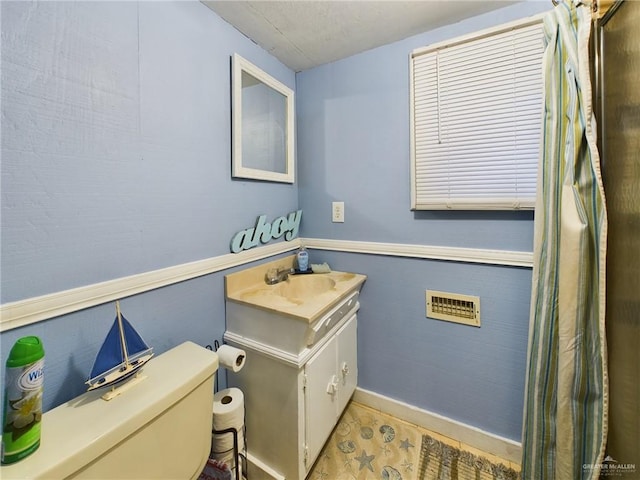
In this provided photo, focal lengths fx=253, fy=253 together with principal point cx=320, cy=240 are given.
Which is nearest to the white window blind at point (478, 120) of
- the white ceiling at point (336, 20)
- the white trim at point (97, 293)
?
the white ceiling at point (336, 20)

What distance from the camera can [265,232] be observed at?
143 cm

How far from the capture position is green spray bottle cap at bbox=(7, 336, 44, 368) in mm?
535

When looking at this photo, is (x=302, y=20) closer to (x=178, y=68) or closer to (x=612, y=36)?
(x=178, y=68)

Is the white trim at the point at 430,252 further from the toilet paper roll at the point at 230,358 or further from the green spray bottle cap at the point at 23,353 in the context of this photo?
the green spray bottle cap at the point at 23,353

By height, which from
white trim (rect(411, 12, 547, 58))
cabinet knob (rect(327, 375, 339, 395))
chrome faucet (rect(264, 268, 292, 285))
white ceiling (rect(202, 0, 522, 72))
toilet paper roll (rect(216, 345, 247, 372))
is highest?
white ceiling (rect(202, 0, 522, 72))

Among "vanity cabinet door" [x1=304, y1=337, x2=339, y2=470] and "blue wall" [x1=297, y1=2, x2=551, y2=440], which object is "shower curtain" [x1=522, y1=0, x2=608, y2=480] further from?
"vanity cabinet door" [x1=304, y1=337, x2=339, y2=470]

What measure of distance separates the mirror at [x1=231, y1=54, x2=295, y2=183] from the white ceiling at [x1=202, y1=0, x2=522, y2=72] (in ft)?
0.56

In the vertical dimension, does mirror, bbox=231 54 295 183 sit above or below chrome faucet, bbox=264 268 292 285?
above

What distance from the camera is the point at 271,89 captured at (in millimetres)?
1475

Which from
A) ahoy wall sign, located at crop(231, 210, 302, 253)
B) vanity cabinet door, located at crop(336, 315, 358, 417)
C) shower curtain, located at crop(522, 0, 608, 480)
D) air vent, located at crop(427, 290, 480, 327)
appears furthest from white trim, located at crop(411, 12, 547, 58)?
vanity cabinet door, located at crop(336, 315, 358, 417)

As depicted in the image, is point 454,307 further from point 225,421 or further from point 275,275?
point 225,421

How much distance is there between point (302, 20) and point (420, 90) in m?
0.68

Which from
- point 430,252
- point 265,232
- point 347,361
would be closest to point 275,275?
point 265,232

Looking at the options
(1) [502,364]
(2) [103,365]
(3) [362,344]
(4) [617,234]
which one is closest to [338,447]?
(3) [362,344]
